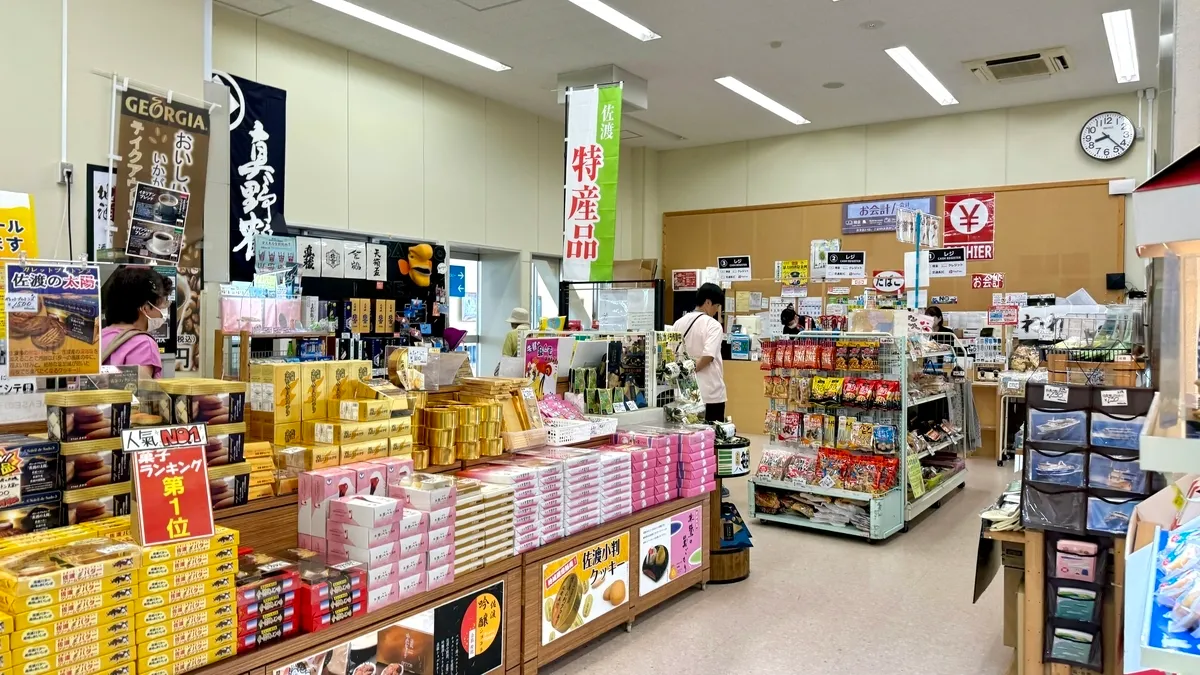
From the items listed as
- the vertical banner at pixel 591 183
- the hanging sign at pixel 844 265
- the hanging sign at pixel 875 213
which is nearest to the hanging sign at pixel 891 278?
the hanging sign at pixel 875 213

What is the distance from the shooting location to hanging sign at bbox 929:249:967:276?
309 inches

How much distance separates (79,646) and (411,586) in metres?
1.01

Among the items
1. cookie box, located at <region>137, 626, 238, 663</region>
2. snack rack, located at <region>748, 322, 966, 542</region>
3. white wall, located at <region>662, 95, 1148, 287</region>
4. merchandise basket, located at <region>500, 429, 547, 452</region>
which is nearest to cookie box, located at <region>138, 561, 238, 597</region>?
cookie box, located at <region>137, 626, 238, 663</region>

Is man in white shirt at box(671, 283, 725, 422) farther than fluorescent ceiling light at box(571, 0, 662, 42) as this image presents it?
No

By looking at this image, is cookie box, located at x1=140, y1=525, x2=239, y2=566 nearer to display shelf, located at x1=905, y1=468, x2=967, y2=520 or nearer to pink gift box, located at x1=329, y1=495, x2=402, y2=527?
pink gift box, located at x1=329, y1=495, x2=402, y2=527

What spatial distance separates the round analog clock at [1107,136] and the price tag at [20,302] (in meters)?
10.3

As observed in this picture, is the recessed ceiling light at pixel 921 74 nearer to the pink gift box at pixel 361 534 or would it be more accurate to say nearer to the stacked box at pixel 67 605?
the pink gift box at pixel 361 534

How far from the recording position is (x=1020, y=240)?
9.59m

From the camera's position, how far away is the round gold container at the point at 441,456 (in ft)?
10.6

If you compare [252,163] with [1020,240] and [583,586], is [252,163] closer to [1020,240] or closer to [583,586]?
[583,586]

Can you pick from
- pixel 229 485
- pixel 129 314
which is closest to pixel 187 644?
pixel 229 485

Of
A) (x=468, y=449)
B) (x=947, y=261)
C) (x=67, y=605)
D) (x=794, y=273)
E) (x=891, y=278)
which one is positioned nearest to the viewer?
(x=67, y=605)

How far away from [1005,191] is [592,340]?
7.49 metres

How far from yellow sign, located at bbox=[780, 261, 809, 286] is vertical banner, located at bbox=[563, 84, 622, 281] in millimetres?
5289
